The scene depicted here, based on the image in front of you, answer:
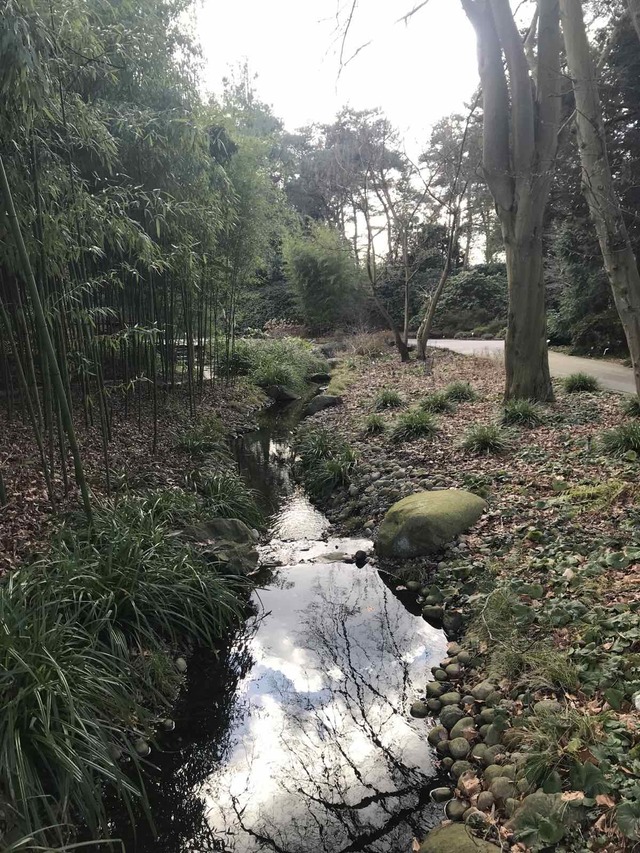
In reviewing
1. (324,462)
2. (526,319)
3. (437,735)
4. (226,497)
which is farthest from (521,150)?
(437,735)

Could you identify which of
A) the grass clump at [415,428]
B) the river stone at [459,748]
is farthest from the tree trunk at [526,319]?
the river stone at [459,748]

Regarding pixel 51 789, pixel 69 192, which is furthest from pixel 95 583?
pixel 69 192

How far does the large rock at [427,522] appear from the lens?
4062mm

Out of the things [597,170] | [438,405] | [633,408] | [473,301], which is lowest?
[438,405]

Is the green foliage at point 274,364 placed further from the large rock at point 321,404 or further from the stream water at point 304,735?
the stream water at point 304,735

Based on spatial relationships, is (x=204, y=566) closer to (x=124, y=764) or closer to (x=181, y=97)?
(x=124, y=764)

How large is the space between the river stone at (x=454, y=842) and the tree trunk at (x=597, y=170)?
4.37 meters

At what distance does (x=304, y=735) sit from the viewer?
8.54 ft

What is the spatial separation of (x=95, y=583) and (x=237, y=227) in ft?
23.3

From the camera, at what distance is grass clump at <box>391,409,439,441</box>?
6.36 metres

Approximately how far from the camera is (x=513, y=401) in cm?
644

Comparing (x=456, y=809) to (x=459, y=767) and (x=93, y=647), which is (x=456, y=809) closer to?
(x=459, y=767)

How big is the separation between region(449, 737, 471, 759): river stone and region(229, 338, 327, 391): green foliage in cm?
925

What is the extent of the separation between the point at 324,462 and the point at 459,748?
4075 millimetres
